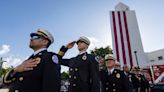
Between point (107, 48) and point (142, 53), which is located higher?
point (107, 48)

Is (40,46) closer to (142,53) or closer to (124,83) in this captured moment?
Answer: (124,83)

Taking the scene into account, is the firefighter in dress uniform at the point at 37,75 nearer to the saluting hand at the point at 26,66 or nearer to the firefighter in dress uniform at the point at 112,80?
the saluting hand at the point at 26,66

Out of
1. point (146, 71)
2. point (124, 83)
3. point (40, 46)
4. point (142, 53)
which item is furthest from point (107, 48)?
point (40, 46)

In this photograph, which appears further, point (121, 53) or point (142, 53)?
point (142, 53)

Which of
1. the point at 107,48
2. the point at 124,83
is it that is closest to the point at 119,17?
the point at 107,48

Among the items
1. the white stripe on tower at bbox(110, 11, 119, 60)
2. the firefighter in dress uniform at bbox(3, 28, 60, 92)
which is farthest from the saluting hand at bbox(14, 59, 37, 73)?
the white stripe on tower at bbox(110, 11, 119, 60)

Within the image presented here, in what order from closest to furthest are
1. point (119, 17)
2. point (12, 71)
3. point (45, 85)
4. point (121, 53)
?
point (45, 85), point (12, 71), point (121, 53), point (119, 17)

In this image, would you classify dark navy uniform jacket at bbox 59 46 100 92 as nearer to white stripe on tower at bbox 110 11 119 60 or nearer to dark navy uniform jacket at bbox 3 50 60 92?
dark navy uniform jacket at bbox 3 50 60 92

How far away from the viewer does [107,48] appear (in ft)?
104

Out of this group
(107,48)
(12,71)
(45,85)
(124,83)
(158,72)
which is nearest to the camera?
(45,85)

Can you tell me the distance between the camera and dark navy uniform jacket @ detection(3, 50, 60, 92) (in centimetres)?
210

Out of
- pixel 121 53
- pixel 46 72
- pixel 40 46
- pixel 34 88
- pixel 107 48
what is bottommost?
pixel 34 88

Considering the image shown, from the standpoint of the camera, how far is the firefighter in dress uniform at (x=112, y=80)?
183 inches

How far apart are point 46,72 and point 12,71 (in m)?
0.37
